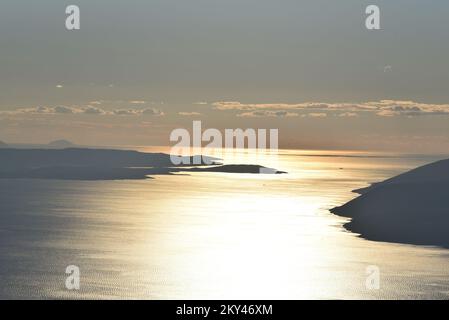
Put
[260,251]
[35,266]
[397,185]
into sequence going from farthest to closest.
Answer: [397,185] → [260,251] → [35,266]

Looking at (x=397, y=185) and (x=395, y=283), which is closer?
(x=395, y=283)

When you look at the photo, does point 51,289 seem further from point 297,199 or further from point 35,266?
point 297,199

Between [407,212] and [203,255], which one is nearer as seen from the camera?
[203,255]

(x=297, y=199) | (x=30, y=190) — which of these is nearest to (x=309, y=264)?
(x=297, y=199)

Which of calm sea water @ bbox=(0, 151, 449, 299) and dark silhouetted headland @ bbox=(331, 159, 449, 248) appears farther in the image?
dark silhouetted headland @ bbox=(331, 159, 449, 248)
